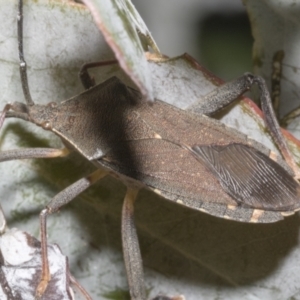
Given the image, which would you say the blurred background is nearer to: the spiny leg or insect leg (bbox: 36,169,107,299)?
the spiny leg

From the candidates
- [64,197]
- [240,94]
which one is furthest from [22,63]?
[240,94]

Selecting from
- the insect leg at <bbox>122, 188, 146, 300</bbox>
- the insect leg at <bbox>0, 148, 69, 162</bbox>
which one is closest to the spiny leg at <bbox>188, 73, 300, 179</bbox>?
the insect leg at <bbox>122, 188, 146, 300</bbox>

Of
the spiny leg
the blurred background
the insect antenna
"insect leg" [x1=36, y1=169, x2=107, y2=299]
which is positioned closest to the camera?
the insect antenna

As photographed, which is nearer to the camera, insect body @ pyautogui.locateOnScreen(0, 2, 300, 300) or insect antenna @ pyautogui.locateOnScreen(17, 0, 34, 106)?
insect antenna @ pyautogui.locateOnScreen(17, 0, 34, 106)

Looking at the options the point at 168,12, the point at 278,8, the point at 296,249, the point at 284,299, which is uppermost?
the point at 278,8

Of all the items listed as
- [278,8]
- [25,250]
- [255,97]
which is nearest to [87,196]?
[25,250]

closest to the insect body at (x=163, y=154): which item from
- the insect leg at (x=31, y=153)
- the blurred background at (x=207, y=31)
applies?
the insect leg at (x=31, y=153)

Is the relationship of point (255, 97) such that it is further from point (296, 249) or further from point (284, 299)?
point (284, 299)
